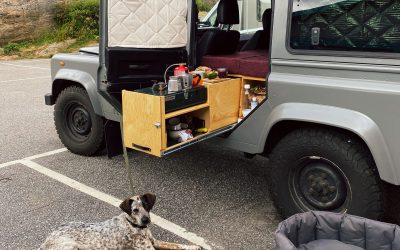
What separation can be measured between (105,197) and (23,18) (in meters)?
15.5

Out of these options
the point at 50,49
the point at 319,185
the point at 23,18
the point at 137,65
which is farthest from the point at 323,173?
the point at 23,18

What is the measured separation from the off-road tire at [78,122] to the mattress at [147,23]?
127 cm

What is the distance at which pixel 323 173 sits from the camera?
309 cm

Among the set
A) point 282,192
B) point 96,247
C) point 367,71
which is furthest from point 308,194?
point 96,247

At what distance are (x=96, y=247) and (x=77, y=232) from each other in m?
0.16

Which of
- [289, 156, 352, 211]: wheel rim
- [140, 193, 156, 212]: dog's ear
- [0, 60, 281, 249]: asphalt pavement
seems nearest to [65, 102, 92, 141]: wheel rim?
[0, 60, 281, 249]: asphalt pavement

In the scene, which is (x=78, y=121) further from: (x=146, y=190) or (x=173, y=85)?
(x=173, y=85)

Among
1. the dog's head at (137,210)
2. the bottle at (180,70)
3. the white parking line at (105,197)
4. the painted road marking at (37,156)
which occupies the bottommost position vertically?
the white parking line at (105,197)

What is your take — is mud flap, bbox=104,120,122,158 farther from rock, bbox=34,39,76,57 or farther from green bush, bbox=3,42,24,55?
green bush, bbox=3,42,24,55

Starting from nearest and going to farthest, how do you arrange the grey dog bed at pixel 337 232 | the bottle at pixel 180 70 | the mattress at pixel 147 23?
the grey dog bed at pixel 337 232, the mattress at pixel 147 23, the bottle at pixel 180 70

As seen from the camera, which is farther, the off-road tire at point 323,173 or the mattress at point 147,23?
the mattress at point 147,23

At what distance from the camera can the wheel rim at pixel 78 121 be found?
193 inches

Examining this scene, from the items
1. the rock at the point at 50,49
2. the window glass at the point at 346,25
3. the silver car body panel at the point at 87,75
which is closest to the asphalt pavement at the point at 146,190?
the silver car body panel at the point at 87,75

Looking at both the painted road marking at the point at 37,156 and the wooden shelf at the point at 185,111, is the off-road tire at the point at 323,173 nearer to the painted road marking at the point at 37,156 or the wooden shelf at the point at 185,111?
the wooden shelf at the point at 185,111
